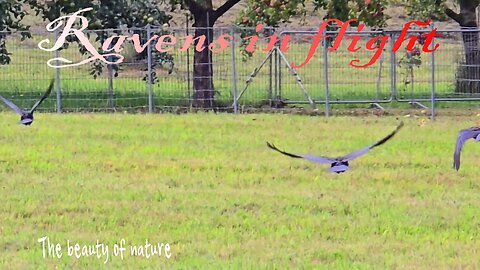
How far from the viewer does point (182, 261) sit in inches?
278

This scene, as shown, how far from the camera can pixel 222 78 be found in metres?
19.4

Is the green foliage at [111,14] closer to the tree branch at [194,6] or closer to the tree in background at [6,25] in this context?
the tree in background at [6,25]

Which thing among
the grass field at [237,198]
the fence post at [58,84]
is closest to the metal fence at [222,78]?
the fence post at [58,84]

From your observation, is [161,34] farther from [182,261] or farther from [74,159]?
[182,261]

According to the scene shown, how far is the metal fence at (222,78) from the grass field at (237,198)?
4.03 meters

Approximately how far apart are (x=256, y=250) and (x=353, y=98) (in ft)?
39.9

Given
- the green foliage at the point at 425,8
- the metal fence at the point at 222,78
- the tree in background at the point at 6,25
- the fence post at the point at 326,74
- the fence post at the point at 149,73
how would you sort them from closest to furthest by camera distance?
1. the fence post at the point at 326,74
2. the fence post at the point at 149,73
3. the metal fence at the point at 222,78
4. the tree in background at the point at 6,25
5. the green foliage at the point at 425,8

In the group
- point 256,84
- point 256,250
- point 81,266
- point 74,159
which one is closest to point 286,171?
point 74,159

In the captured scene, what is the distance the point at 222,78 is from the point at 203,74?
1.53 ft

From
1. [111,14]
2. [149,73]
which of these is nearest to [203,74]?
[149,73]

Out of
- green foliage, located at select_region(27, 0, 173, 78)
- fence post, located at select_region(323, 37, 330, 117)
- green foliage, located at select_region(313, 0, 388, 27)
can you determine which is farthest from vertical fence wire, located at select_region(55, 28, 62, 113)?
green foliage, located at select_region(313, 0, 388, 27)

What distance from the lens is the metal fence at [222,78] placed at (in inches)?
728

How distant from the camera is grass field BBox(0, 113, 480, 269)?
7.32 meters

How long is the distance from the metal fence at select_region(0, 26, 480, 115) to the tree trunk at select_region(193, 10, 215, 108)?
12 cm
